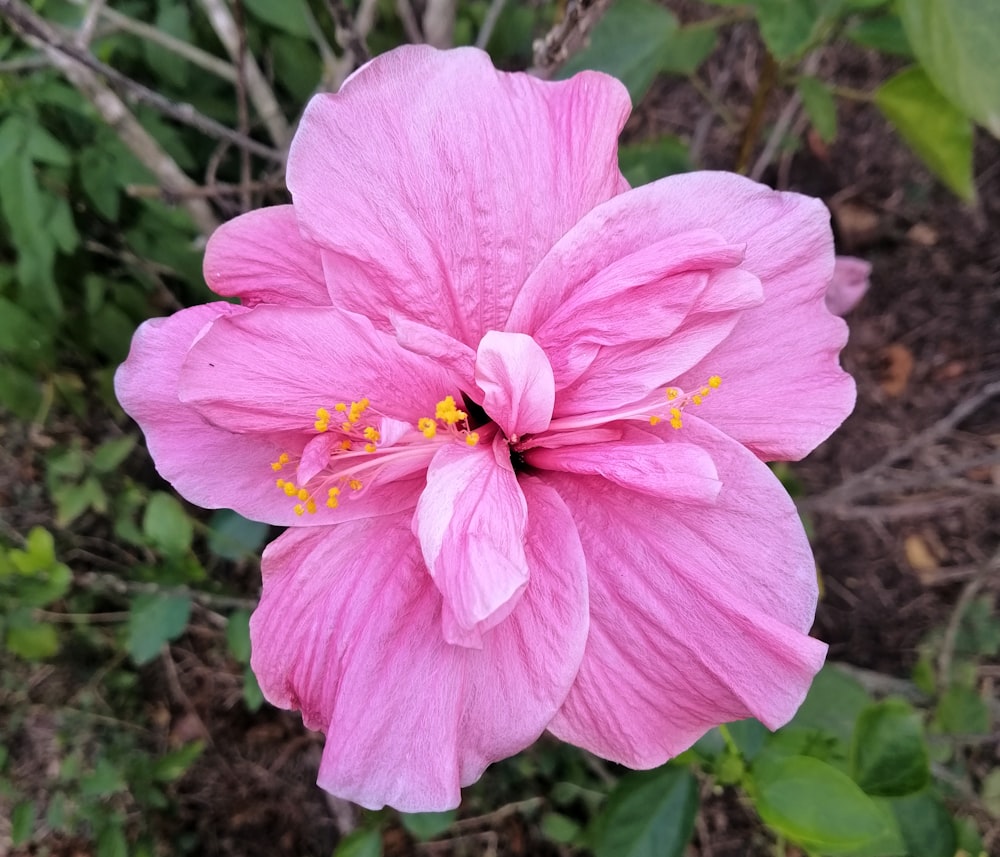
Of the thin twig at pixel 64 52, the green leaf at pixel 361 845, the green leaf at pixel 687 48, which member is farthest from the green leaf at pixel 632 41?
the green leaf at pixel 361 845

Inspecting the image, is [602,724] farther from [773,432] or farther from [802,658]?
[773,432]

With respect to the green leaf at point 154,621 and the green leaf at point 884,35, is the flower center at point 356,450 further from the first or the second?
the green leaf at point 884,35

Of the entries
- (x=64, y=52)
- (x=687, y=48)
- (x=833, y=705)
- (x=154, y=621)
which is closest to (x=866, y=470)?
(x=833, y=705)

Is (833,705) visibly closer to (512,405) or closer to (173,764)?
(512,405)

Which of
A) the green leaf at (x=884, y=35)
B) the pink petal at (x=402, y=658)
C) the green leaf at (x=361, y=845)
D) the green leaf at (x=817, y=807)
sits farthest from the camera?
the green leaf at (x=884, y=35)

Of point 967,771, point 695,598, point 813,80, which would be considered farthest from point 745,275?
point 967,771

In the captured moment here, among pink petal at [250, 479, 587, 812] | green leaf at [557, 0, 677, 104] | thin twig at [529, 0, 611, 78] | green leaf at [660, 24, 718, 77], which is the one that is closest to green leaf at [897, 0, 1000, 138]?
thin twig at [529, 0, 611, 78]
